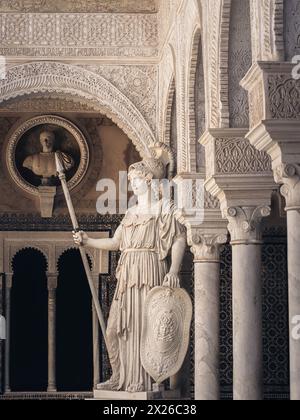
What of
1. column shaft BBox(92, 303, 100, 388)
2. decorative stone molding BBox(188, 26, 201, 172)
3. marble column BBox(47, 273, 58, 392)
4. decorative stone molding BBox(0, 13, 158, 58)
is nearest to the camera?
decorative stone molding BBox(188, 26, 201, 172)

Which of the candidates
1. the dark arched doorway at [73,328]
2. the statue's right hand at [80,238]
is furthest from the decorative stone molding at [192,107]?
the dark arched doorway at [73,328]

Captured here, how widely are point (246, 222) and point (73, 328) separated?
6.99m

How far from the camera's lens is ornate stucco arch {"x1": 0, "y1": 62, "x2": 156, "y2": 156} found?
452 inches

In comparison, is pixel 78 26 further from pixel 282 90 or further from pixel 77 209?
pixel 282 90

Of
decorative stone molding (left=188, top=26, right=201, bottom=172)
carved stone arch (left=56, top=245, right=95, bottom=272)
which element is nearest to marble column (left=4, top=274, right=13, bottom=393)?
carved stone arch (left=56, top=245, right=95, bottom=272)

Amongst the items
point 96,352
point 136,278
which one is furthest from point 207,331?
point 96,352

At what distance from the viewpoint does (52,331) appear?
14.3 m

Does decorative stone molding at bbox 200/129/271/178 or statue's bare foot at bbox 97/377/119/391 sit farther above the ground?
decorative stone molding at bbox 200/129/271/178

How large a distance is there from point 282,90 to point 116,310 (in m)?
3.76

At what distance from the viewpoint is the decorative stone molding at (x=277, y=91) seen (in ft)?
19.9

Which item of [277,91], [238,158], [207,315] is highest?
[238,158]

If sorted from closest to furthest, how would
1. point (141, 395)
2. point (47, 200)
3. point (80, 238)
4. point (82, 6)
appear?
point (141, 395), point (80, 238), point (82, 6), point (47, 200)

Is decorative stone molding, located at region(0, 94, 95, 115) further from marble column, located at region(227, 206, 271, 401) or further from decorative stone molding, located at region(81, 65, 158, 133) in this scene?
marble column, located at region(227, 206, 271, 401)

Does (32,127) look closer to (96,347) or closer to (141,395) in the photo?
(96,347)
